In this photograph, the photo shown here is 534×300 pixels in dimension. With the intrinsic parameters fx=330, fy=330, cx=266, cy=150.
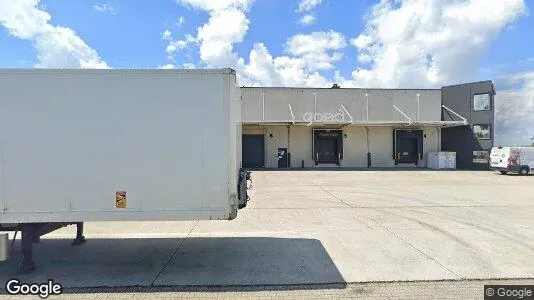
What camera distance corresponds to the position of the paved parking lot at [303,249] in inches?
219

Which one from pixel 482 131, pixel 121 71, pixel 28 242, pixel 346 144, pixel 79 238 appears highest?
pixel 482 131

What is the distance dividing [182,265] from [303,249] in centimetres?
247

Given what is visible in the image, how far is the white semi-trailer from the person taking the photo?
16.8 feet

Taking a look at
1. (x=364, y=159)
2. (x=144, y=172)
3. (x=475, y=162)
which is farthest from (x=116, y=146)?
(x=475, y=162)

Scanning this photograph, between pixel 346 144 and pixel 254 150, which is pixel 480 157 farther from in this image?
pixel 254 150

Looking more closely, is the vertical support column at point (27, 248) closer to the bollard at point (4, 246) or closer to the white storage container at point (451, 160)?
the bollard at point (4, 246)

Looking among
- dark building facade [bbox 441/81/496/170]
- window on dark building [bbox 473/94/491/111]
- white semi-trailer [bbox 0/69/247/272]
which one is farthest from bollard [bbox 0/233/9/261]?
window on dark building [bbox 473/94/491/111]

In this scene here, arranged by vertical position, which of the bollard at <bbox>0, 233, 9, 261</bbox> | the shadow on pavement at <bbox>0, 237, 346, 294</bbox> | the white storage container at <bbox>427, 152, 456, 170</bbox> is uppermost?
the white storage container at <bbox>427, 152, 456, 170</bbox>

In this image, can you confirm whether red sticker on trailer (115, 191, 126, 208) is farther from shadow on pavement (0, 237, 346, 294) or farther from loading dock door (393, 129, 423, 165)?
loading dock door (393, 129, 423, 165)

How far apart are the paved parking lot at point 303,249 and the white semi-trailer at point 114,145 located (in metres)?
1.19

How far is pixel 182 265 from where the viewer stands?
6.04 metres

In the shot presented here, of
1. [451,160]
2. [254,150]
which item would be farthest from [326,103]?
[451,160]

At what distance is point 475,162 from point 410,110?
23.4ft

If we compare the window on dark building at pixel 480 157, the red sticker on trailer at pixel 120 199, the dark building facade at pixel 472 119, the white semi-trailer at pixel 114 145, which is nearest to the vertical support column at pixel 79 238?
the white semi-trailer at pixel 114 145
